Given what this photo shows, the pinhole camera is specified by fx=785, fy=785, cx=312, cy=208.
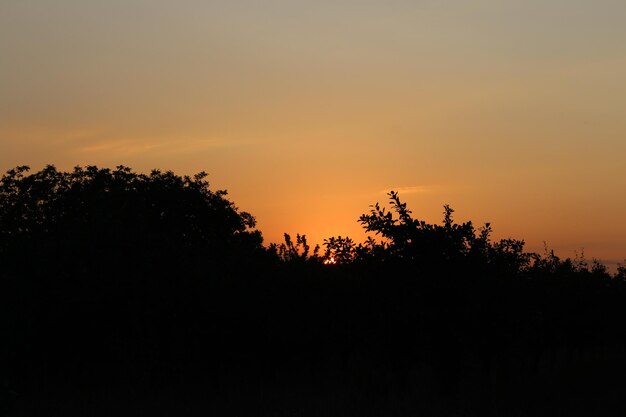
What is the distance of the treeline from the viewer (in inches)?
826

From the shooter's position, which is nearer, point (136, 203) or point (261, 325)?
point (261, 325)

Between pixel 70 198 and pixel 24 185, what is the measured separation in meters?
3.56

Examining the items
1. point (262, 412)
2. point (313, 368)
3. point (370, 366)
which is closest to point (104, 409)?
point (262, 412)

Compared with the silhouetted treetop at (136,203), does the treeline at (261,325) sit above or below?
below

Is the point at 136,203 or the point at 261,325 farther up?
the point at 136,203

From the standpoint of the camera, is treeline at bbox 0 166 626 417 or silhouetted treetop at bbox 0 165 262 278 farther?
silhouetted treetop at bbox 0 165 262 278

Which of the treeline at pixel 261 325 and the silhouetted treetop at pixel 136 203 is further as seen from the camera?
the silhouetted treetop at pixel 136 203

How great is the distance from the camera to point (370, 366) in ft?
84.2

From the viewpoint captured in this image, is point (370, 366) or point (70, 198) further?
point (70, 198)

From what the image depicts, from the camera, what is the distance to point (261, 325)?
2680 centimetres

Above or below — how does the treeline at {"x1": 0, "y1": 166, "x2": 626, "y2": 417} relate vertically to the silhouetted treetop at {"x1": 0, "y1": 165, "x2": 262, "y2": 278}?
below

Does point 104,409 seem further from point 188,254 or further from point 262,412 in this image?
point 188,254

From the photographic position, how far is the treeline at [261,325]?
2097 cm

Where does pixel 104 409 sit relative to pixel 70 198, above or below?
below
